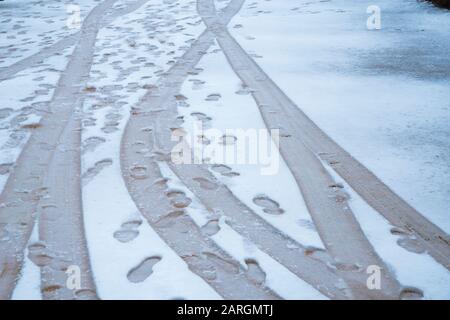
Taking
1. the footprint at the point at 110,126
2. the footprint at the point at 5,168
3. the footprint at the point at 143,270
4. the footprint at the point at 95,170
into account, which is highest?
the footprint at the point at 110,126

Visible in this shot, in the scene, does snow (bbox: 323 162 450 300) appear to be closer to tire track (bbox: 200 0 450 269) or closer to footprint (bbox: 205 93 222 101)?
tire track (bbox: 200 0 450 269)

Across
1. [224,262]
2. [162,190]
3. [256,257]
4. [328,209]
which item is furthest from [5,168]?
[328,209]

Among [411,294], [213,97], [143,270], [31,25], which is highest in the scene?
[31,25]

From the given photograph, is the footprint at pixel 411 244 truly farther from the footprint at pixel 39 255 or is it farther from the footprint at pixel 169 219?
the footprint at pixel 39 255

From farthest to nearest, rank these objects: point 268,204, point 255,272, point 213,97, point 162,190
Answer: point 213,97, point 162,190, point 268,204, point 255,272

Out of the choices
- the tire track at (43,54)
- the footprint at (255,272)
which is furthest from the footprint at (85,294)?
the tire track at (43,54)

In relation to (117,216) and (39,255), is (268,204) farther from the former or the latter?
(39,255)
